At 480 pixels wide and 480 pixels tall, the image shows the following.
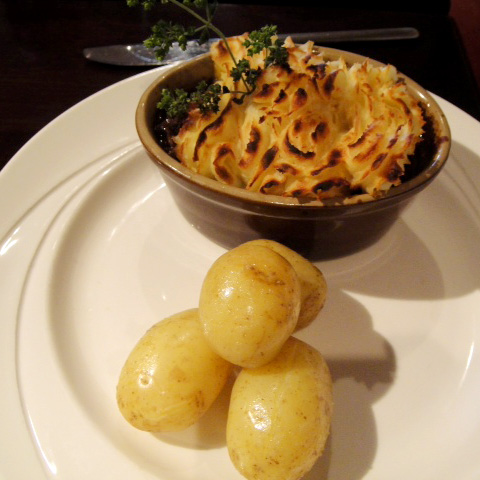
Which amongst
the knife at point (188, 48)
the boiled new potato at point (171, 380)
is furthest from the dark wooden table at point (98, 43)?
the boiled new potato at point (171, 380)

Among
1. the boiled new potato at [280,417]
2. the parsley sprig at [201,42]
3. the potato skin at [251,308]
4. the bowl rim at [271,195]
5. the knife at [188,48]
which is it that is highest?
the parsley sprig at [201,42]

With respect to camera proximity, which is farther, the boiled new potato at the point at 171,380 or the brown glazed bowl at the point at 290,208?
the brown glazed bowl at the point at 290,208

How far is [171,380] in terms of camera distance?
789 millimetres

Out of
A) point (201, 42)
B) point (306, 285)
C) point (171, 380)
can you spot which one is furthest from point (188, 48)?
point (171, 380)

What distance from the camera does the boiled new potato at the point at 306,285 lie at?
2.94 feet

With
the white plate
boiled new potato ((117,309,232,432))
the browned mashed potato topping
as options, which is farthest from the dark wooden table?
boiled new potato ((117,309,232,432))

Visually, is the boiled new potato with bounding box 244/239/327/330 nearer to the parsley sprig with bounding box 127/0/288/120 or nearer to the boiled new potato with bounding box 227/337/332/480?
the boiled new potato with bounding box 227/337/332/480

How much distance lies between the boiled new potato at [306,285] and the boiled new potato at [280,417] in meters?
0.11

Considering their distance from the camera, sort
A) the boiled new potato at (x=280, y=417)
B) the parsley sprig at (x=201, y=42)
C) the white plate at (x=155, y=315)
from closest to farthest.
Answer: the boiled new potato at (x=280, y=417) → the white plate at (x=155, y=315) → the parsley sprig at (x=201, y=42)

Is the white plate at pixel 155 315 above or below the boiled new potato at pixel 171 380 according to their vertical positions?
below

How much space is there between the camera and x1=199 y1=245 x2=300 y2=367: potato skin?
29.8 inches

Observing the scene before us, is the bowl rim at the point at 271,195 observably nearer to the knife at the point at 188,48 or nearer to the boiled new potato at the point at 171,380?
the boiled new potato at the point at 171,380

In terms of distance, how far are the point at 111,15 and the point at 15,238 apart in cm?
156

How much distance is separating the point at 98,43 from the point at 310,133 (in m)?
1.50
